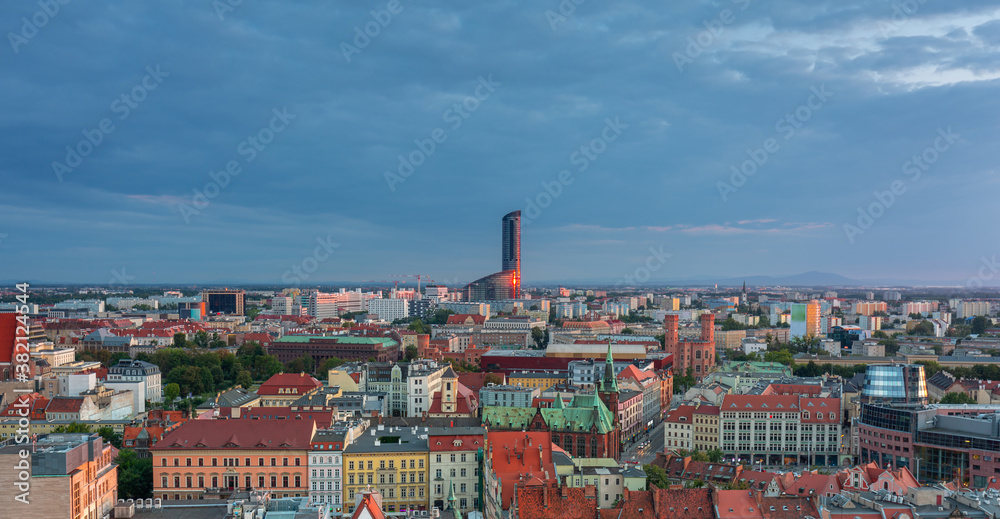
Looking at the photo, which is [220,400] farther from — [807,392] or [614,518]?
[807,392]

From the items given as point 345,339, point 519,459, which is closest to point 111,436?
point 519,459

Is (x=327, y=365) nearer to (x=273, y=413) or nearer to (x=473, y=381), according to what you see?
(x=473, y=381)

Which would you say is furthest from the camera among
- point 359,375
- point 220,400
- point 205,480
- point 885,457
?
point 359,375

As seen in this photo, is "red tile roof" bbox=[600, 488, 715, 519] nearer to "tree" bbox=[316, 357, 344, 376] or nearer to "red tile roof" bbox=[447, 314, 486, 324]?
"tree" bbox=[316, 357, 344, 376]

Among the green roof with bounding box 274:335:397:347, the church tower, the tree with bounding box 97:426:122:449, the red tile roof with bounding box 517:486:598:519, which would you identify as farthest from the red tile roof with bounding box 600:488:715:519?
the green roof with bounding box 274:335:397:347

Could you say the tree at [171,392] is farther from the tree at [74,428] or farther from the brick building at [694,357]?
the brick building at [694,357]

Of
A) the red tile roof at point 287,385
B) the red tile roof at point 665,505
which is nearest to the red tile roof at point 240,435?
the red tile roof at point 665,505

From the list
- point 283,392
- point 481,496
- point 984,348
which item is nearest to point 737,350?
point 984,348
